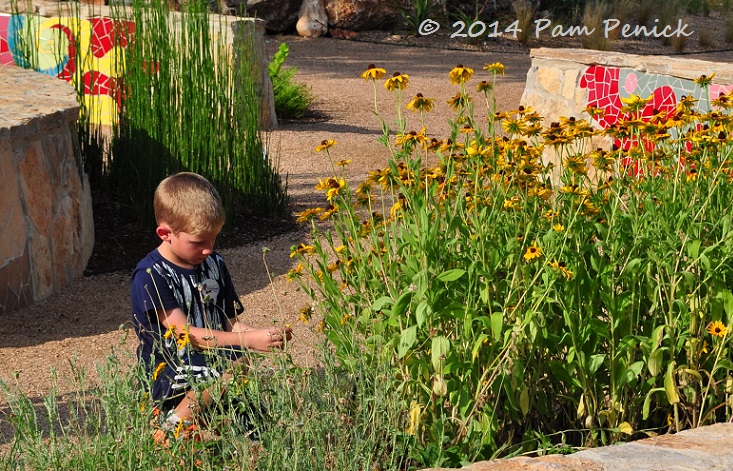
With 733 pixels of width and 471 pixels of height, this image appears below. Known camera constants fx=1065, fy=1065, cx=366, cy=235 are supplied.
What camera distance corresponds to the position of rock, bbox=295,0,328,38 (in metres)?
14.2

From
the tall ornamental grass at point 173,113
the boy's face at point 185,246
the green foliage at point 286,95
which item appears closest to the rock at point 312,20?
the green foliage at point 286,95

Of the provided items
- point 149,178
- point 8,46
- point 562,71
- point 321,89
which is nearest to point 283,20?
point 321,89

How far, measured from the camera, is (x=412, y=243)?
2.46 meters

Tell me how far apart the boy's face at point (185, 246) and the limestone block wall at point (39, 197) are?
1710 mm

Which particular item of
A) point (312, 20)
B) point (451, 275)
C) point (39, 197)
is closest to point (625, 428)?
point (451, 275)

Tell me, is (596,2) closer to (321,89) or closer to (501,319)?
(321,89)

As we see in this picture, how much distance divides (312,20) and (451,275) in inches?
482

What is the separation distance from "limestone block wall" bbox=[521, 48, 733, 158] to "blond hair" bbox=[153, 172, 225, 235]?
12.1ft

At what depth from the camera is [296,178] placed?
689cm

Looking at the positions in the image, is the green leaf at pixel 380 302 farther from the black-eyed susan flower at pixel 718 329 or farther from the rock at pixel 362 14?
the rock at pixel 362 14

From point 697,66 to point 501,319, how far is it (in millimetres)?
4354

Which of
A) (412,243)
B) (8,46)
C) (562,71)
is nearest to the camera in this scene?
(412,243)

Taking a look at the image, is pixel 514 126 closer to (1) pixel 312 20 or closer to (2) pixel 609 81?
(2) pixel 609 81

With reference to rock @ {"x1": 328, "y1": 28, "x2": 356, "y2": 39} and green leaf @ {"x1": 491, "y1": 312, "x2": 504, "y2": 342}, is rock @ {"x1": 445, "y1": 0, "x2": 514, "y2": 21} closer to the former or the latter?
rock @ {"x1": 328, "y1": 28, "x2": 356, "y2": 39}
